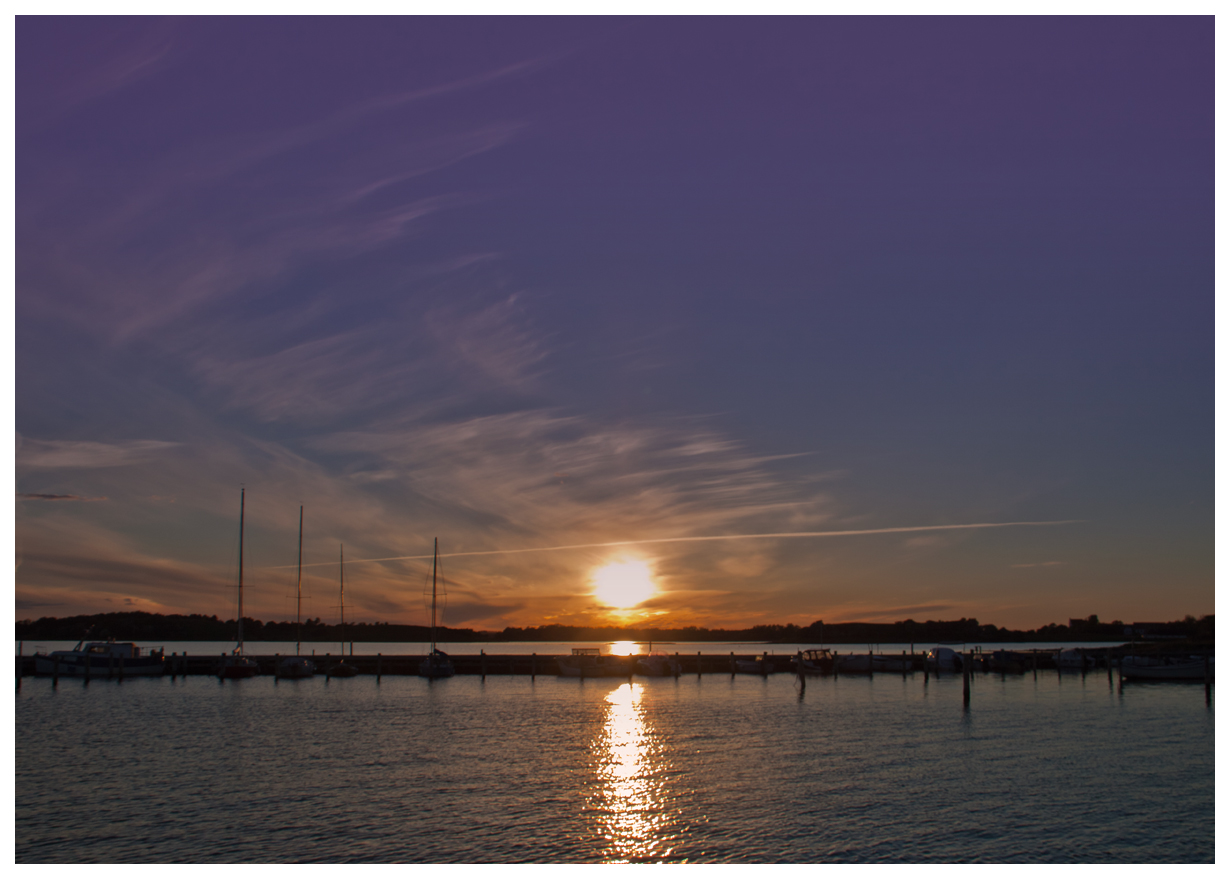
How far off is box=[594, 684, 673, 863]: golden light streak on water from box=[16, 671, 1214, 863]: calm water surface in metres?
0.15

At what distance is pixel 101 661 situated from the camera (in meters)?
96.5

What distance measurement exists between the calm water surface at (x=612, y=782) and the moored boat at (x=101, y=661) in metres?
22.6

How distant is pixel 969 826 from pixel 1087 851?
372 centimetres

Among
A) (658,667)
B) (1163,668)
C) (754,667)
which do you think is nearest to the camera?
(1163,668)

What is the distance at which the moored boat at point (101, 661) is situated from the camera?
310 feet

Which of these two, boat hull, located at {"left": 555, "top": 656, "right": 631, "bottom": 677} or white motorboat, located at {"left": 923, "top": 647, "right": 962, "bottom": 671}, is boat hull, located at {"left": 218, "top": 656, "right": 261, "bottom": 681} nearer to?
boat hull, located at {"left": 555, "top": 656, "right": 631, "bottom": 677}

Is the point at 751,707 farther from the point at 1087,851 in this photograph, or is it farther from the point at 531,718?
the point at 1087,851

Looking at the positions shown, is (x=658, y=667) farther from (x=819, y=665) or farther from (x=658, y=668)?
(x=819, y=665)

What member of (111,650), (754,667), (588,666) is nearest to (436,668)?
(588,666)

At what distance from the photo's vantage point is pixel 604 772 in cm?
4097

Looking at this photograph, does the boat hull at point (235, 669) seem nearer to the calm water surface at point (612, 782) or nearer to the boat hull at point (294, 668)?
the boat hull at point (294, 668)

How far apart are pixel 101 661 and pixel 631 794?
8337cm

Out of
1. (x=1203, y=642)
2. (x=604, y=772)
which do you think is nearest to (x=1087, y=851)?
(x=604, y=772)

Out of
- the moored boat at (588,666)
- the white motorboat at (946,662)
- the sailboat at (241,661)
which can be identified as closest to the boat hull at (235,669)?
the sailboat at (241,661)
